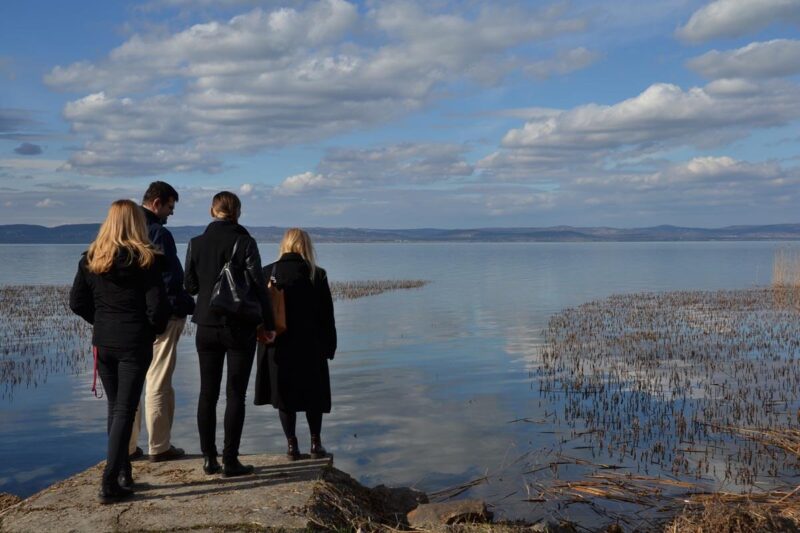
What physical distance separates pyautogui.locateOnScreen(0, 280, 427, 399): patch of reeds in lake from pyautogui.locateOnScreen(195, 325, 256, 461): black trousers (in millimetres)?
9323

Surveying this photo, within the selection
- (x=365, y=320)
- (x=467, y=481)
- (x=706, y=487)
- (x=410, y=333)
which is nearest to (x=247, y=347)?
(x=467, y=481)

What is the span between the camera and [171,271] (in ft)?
21.4

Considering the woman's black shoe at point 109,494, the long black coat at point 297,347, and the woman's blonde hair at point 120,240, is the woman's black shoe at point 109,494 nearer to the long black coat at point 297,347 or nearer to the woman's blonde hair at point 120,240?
the long black coat at point 297,347

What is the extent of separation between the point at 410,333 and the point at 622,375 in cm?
843

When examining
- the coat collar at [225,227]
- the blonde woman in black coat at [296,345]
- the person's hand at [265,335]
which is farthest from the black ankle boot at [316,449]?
the coat collar at [225,227]

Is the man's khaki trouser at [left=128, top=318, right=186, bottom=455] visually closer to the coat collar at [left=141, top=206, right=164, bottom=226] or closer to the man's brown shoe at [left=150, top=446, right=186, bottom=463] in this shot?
the man's brown shoe at [left=150, top=446, right=186, bottom=463]

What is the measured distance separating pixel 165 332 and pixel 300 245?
4.97 feet

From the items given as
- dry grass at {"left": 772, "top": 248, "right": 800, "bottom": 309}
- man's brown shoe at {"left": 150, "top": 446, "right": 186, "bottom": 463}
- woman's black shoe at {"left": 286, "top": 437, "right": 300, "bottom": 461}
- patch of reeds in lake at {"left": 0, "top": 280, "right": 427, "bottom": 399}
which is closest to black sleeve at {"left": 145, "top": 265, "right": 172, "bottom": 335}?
man's brown shoe at {"left": 150, "top": 446, "right": 186, "bottom": 463}

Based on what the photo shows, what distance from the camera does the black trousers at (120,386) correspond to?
5770 mm

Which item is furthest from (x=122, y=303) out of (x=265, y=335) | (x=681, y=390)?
(x=681, y=390)

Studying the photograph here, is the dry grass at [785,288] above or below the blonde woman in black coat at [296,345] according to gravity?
below

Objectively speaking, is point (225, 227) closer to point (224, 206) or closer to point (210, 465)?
point (224, 206)

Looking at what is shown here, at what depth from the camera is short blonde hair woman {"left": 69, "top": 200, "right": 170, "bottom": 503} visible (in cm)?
568

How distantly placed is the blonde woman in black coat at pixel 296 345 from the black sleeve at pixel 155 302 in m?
1.42
